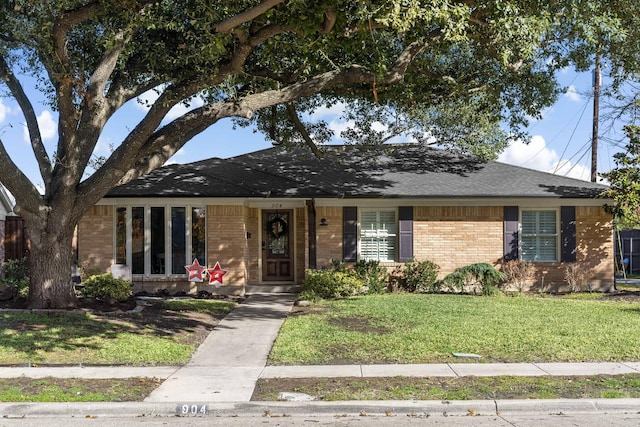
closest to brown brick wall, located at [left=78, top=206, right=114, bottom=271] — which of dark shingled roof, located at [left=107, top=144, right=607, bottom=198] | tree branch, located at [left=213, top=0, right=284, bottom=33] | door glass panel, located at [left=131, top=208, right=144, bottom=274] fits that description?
door glass panel, located at [left=131, top=208, right=144, bottom=274]

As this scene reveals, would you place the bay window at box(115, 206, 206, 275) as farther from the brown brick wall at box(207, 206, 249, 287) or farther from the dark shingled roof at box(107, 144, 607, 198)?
the dark shingled roof at box(107, 144, 607, 198)

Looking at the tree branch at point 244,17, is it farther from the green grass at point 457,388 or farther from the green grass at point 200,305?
the green grass at point 200,305

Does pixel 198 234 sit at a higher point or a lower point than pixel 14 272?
higher

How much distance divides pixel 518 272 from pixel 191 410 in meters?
12.2

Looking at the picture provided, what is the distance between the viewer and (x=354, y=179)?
17844 mm

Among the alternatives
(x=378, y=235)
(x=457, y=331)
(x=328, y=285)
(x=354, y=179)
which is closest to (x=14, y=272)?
(x=328, y=285)

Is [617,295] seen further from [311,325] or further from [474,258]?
[311,325]

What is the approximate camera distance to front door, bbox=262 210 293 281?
58.9ft

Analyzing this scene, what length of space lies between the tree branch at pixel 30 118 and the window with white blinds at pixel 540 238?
1252 centimetres

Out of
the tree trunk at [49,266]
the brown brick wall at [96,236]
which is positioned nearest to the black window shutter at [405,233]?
the brown brick wall at [96,236]

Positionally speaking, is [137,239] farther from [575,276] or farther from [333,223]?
[575,276]

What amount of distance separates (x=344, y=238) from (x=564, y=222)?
20.6 ft

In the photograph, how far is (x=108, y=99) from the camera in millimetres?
12203

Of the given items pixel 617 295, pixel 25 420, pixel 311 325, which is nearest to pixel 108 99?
pixel 311 325
